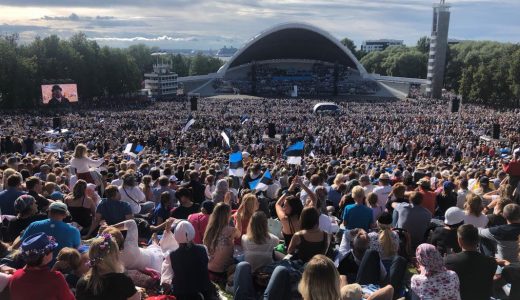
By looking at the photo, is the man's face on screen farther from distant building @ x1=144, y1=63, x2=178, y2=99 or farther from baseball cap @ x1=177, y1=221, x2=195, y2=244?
baseball cap @ x1=177, y1=221, x2=195, y2=244

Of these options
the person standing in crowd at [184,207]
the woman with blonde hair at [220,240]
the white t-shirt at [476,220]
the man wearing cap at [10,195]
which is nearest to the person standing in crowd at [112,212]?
the person standing in crowd at [184,207]

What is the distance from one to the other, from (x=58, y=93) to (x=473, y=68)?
49167 mm

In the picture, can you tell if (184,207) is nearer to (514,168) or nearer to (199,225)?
(199,225)

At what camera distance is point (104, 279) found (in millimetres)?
3902

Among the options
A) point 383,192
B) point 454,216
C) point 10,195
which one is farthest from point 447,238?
point 10,195

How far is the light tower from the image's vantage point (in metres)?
69.1

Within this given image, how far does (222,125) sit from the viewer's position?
31.7m

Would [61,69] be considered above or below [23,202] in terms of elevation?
above

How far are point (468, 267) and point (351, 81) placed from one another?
77555 mm

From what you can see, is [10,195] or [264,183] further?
[264,183]

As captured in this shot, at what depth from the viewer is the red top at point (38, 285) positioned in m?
3.87

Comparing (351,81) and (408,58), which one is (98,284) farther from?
(408,58)

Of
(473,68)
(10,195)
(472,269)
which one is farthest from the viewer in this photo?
(473,68)

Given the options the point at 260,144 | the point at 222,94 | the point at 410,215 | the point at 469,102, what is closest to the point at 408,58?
the point at 469,102
